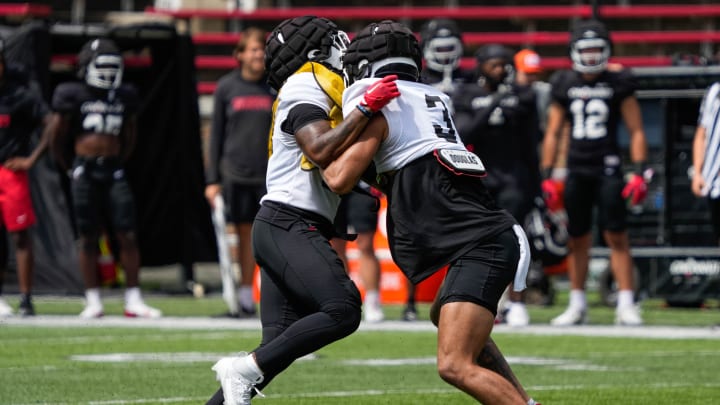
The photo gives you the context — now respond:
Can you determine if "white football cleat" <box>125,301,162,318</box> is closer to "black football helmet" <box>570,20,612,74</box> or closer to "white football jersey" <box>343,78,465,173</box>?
"black football helmet" <box>570,20,612,74</box>

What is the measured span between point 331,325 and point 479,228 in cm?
78

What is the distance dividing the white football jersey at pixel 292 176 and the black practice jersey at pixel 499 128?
20.1 feet

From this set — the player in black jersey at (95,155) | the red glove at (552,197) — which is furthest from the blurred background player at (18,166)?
the red glove at (552,197)

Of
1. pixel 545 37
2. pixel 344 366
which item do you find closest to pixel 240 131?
pixel 344 366

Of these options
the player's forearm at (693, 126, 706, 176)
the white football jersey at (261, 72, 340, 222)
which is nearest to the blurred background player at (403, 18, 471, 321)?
the player's forearm at (693, 126, 706, 176)

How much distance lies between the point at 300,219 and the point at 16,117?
7713 mm

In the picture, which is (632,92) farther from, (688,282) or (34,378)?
(34,378)

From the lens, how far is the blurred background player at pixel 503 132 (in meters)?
13.1

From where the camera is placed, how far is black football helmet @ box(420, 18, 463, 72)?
13188 mm

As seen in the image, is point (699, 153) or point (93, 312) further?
point (93, 312)

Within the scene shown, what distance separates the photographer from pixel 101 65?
1374 centimetres

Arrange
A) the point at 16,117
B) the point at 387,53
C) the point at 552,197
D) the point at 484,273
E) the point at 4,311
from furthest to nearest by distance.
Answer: the point at 552,197 → the point at 16,117 → the point at 4,311 → the point at 387,53 → the point at 484,273

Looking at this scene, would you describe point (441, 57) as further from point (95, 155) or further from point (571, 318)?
point (95, 155)

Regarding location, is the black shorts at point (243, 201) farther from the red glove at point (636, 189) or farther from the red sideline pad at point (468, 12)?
the red sideline pad at point (468, 12)
